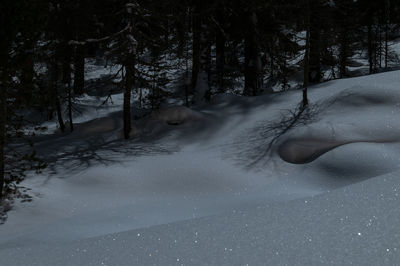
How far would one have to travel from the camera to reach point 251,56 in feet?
63.8

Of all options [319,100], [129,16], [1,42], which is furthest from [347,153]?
[129,16]

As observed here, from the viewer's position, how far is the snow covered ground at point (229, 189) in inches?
173

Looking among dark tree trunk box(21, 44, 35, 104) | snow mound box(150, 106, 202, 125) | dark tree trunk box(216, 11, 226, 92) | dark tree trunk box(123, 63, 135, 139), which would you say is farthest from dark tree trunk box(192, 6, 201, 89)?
dark tree trunk box(21, 44, 35, 104)

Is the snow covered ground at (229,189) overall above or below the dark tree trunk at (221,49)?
below

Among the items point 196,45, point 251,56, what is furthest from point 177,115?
point 196,45

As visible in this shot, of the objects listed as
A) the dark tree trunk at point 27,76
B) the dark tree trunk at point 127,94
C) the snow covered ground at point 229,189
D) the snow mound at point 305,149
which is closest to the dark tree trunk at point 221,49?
the snow covered ground at point 229,189

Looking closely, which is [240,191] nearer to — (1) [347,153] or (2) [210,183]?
(2) [210,183]

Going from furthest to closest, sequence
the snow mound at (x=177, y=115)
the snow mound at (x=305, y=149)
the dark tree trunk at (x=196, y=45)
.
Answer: the dark tree trunk at (x=196, y=45)
the snow mound at (x=177, y=115)
the snow mound at (x=305, y=149)

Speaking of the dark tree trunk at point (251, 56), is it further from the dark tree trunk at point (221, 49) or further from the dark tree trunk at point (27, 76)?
the dark tree trunk at point (27, 76)

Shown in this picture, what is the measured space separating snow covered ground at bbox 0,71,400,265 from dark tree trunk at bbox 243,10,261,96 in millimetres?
2607

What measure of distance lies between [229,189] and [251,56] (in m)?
10.7

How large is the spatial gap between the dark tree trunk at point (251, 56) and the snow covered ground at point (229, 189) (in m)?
2.61

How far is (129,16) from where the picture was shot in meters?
15.2

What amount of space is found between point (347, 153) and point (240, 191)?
287cm
